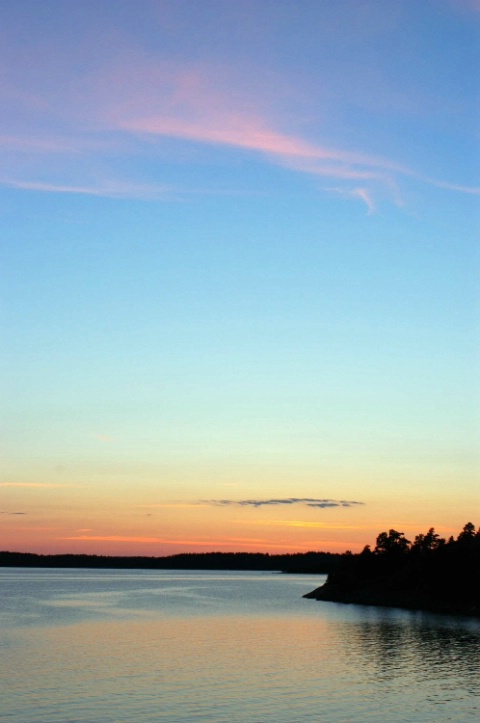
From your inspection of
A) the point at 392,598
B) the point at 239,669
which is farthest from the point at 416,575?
the point at 239,669

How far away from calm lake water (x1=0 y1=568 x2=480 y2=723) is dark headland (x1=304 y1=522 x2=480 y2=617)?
14001 mm

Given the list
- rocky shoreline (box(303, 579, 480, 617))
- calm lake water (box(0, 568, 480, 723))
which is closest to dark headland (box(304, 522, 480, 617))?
rocky shoreline (box(303, 579, 480, 617))

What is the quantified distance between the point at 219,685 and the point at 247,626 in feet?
204

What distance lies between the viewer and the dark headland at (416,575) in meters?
144

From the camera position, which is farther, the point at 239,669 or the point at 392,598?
the point at 392,598

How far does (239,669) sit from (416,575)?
3776 inches

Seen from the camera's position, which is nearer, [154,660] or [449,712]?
[449,712]

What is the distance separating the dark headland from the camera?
5684 inches

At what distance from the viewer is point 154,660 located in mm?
82750

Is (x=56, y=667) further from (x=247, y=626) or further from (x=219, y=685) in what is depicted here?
(x=247, y=626)

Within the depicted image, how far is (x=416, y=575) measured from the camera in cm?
16400

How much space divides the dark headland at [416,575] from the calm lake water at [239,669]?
1400cm

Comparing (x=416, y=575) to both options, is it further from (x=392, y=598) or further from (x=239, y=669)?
(x=239, y=669)

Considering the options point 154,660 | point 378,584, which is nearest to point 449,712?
point 154,660
